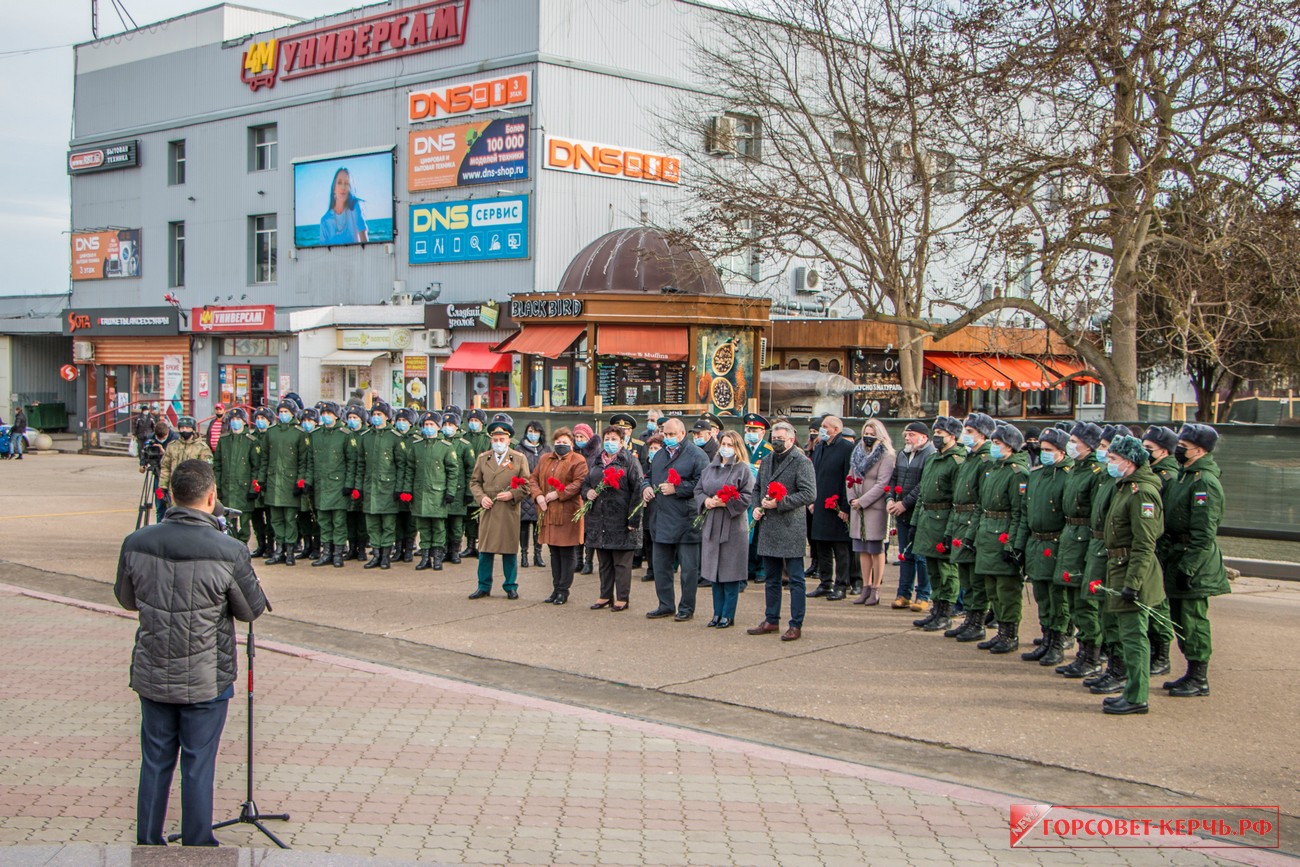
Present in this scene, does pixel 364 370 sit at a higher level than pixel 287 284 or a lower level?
lower

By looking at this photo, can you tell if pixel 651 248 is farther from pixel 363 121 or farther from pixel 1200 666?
pixel 1200 666

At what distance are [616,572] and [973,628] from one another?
11.6ft

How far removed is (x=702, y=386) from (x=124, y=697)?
21928 mm

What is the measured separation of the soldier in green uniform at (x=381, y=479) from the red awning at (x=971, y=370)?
81.6 ft

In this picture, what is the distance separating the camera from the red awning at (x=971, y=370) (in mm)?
36844

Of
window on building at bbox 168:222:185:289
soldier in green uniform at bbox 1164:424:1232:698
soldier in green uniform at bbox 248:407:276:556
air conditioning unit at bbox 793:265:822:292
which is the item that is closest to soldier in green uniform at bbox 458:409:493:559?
soldier in green uniform at bbox 248:407:276:556

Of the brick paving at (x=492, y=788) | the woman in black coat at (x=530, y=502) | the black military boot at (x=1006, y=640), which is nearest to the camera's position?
the brick paving at (x=492, y=788)

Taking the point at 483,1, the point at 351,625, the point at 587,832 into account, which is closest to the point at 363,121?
the point at 483,1

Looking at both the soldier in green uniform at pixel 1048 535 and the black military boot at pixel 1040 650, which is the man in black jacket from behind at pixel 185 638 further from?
the black military boot at pixel 1040 650

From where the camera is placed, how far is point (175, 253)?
133 ft

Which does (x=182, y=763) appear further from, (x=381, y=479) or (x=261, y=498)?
(x=261, y=498)

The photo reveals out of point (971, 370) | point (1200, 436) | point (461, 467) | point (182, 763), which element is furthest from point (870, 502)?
point (971, 370)

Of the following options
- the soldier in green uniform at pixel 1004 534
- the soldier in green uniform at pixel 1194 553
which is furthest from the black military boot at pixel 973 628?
the soldier in green uniform at pixel 1194 553

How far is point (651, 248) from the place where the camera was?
29.3 meters
